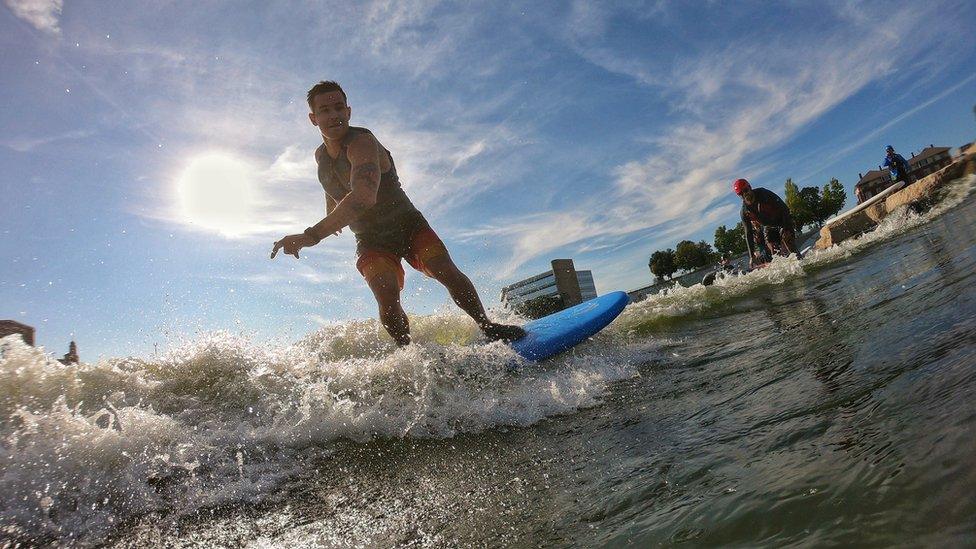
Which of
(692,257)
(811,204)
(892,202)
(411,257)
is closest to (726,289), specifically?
(411,257)

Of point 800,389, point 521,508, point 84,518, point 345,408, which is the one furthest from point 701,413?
point 84,518

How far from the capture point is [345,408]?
2.52 meters

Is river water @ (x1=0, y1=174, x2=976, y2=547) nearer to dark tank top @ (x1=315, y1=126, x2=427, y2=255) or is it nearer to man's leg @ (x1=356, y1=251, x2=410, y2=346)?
man's leg @ (x1=356, y1=251, x2=410, y2=346)

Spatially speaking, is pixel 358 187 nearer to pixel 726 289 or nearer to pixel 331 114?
pixel 331 114

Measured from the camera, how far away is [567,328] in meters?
4.53

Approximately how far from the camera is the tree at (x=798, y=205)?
2143 inches

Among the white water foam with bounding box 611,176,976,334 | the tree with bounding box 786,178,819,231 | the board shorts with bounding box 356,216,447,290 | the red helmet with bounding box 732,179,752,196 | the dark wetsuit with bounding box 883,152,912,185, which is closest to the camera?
the board shorts with bounding box 356,216,447,290

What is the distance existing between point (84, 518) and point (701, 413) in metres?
2.15

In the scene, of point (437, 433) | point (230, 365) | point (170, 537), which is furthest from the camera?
point (230, 365)

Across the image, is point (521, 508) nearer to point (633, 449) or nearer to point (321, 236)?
point (633, 449)

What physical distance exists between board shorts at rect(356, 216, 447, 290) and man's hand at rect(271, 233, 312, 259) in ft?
3.09

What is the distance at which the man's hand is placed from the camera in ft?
9.79

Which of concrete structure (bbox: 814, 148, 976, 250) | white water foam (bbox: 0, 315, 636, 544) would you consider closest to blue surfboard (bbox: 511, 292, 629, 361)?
white water foam (bbox: 0, 315, 636, 544)

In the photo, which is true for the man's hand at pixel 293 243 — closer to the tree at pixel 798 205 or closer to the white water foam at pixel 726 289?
the white water foam at pixel 726 289
